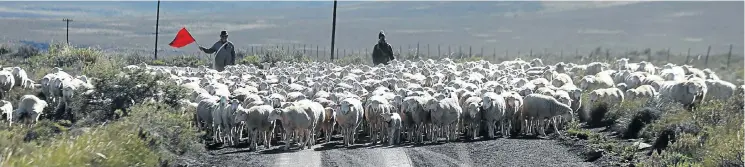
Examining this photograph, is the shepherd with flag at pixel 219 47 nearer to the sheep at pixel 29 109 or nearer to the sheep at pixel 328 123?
the sheep at pixel 29 109

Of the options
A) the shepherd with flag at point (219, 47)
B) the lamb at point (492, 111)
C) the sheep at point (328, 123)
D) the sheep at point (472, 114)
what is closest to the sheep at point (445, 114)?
the sheep at point (472, 114)

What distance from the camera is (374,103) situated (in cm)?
2484

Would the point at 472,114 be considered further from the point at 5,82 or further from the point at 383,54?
the point at 383,54

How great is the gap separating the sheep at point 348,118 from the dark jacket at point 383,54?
20.2 meters

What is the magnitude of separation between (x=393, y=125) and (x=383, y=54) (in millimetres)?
20638

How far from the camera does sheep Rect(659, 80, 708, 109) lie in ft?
97.0

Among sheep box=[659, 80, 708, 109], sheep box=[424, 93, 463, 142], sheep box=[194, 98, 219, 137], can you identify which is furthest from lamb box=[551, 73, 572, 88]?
sheep box=[194, 98, 219, 137]

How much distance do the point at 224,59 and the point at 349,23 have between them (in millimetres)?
118257

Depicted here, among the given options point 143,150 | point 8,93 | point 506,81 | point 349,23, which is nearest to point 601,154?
point 143,150

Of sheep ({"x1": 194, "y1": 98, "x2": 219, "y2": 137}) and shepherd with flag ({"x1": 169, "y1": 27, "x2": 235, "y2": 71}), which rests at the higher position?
shepherd with flag ({"x1": 169, "y1": 27, "x2": 235, "y2": 71})

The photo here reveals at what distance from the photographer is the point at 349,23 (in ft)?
522

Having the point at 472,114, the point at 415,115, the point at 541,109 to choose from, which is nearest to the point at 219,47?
the point at 541,109

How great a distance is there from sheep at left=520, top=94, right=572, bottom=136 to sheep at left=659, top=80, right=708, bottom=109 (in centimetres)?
384

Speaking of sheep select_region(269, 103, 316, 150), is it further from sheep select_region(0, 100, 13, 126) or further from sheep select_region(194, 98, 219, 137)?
sheep select_region(0, 100, 13, 126)
